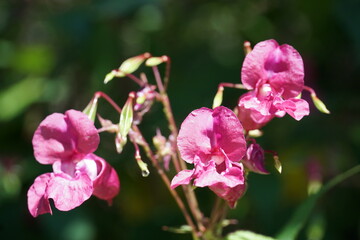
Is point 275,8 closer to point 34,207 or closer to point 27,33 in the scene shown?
point 27,33

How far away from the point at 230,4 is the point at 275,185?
94 centimetres

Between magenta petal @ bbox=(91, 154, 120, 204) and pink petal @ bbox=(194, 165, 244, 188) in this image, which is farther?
magenta petal @ bbox=(91, 154, 120, 204)

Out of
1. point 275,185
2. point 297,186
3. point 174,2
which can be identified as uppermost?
point 174,2

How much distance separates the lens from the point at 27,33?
9.79 ft

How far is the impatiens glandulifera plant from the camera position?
1037mm

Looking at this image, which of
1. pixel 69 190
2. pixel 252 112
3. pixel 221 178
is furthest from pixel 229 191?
pixel 69 190

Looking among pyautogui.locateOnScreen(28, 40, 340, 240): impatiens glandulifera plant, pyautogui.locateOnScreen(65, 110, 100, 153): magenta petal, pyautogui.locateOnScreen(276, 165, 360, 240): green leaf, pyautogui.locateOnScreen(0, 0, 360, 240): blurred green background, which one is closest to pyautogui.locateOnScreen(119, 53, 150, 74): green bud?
pyautogui.locateOnScreen(28, 40, 340, 240): impatiens glandulifera plant

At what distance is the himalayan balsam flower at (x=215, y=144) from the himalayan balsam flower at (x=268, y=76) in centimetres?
7

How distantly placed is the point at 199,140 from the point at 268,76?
0.18 metres

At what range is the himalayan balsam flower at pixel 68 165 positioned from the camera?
3.47 ft

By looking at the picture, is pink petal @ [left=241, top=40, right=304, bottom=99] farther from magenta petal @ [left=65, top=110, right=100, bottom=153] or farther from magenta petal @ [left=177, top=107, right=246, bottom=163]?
magenta petal @ [left=65, top=110, right=100, bottom=153]

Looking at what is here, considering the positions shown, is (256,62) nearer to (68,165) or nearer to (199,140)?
(199,140)

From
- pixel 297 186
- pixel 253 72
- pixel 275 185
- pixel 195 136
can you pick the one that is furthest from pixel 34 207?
pixel 297 186

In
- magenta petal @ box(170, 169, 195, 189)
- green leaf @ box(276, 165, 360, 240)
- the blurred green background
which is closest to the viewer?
magenta petal @ box(170, 169, 195, 189)
